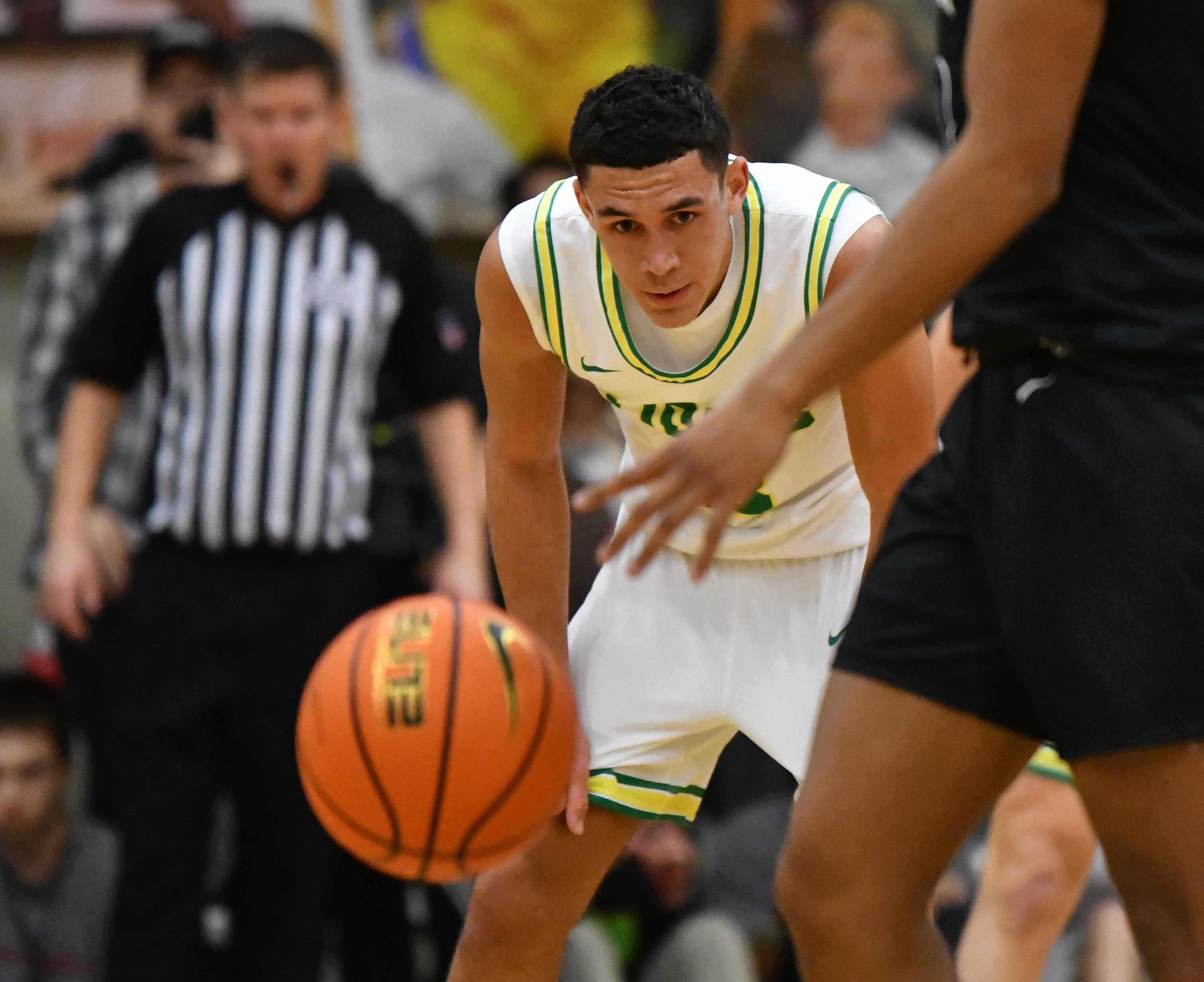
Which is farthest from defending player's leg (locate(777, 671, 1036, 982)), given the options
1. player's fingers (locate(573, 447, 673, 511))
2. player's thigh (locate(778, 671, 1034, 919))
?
player's fingers (locate(573, 447, 673, 511))

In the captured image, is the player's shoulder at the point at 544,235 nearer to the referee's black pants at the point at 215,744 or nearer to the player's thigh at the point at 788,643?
the player's thigh at the point at 788,643

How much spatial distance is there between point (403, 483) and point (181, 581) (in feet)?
2.44

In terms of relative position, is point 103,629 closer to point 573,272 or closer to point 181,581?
point 181,581

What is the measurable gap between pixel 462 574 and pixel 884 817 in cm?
292

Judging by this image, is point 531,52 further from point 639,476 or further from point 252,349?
point 639,476

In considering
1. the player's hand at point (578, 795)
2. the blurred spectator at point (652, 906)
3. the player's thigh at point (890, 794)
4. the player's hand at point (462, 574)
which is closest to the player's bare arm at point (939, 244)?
the player's thigh at point (890, 794)

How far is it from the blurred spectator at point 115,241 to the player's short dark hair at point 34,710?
0.45m

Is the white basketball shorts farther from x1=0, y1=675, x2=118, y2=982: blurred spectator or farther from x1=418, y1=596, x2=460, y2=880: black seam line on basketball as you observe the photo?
x1=0, y1=675, x2=118, y2=982: blurred spectator

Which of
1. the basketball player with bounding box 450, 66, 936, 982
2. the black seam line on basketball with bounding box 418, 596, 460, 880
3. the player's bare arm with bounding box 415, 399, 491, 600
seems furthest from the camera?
the player's bare arm with bounding box 415, 399, 491, 600

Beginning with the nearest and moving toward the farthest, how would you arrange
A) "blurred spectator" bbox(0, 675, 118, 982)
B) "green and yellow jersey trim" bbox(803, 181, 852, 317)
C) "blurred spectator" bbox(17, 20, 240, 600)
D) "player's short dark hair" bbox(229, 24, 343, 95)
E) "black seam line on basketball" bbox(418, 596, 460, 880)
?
"black seam line on basketball" bbox(418, 596, 460, 880) < "green and yellow jersey trim" bbox(803, 181, 852, 317) < "player's short dark hair" bbox(229, 24, 343, 95) < "blurred spectator" bbox(0, 675, 118, 982) < "blurred spectator" bbox(17, 20, 240, 600)

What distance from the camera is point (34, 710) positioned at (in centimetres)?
556

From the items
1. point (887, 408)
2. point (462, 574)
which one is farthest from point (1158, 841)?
point (462, 574)

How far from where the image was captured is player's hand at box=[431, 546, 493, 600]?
5191 mm

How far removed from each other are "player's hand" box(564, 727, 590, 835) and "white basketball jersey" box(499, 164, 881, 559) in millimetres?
653
